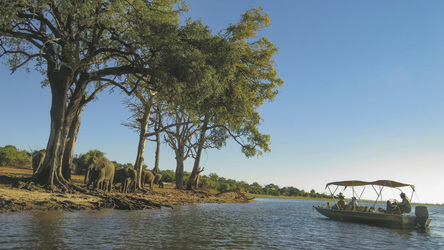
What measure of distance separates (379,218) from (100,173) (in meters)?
21.3

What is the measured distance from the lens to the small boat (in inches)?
837

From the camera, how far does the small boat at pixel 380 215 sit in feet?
69.7

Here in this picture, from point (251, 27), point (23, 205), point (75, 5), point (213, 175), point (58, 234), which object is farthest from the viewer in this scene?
point (213, 175)

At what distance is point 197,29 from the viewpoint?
21.1 meters

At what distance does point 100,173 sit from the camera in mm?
25422

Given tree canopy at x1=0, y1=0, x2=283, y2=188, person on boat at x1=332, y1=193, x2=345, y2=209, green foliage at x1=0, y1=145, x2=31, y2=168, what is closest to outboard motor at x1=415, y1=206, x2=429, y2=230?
person on boat at x1=332, y1=193, x2=345, y2=209

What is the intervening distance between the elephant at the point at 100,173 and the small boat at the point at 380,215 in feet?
60.1

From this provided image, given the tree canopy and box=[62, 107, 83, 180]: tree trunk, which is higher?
the tree canopy

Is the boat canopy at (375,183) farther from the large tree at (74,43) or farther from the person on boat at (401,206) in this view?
the large tree at (74,43)

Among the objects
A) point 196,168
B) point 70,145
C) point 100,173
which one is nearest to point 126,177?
point 100,173

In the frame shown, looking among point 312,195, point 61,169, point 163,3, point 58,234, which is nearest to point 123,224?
point 58,234

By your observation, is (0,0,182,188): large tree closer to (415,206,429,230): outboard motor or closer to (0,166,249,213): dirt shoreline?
(0,166,249,213): dirt shoreline

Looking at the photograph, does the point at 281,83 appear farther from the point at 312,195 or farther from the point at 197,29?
the point at 312,195

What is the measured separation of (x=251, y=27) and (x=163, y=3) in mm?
10500
